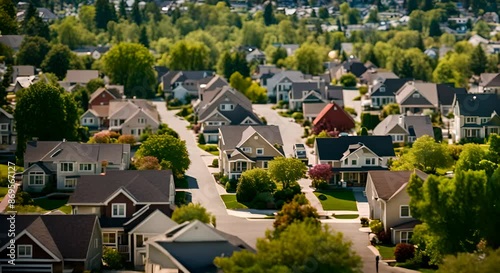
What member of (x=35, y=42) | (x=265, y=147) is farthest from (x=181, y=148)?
(x=35, y=42)

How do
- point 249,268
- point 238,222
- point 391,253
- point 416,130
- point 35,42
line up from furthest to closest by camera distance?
point 35,42 → point 416,130 → point 238,222 → point 391,253 → point 249,268

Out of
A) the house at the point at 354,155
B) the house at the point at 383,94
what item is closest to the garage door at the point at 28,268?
the house at the point at 354,155

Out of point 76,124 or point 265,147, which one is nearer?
point 265,147

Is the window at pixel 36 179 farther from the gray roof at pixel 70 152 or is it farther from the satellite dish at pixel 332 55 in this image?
the satellite dish at pixel 332 55

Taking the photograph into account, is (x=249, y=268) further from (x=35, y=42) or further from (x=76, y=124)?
(x=35, y=42)

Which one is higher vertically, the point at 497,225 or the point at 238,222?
the point at 497,225

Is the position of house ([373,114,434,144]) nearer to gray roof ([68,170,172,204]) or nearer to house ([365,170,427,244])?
house ([365,170,427,244])

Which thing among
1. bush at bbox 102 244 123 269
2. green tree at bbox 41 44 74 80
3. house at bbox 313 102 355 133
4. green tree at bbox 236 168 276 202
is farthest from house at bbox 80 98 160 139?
bush at bbox 102 244 123 269
